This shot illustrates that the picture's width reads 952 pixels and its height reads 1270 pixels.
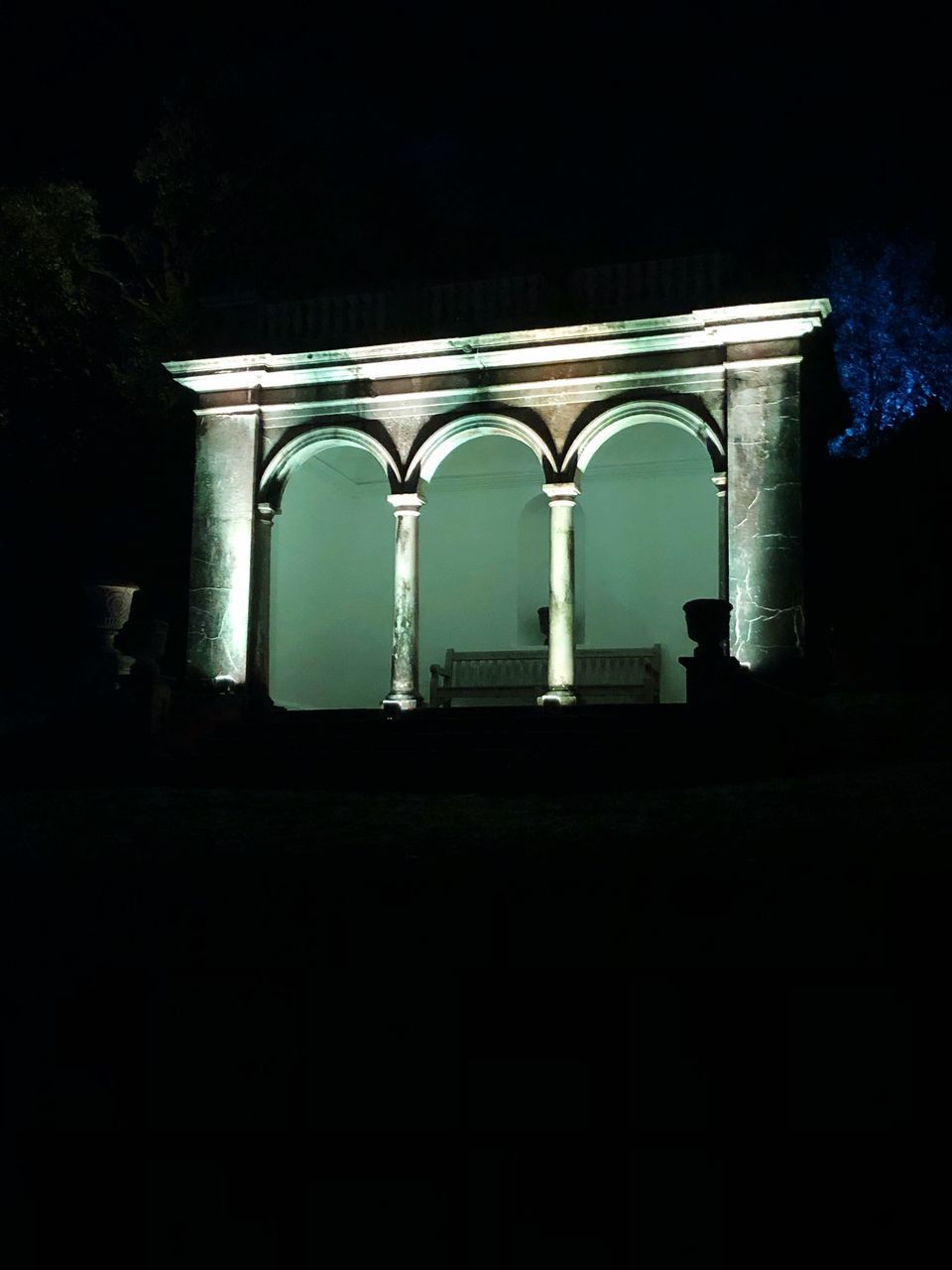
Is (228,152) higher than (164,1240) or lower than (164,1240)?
higher

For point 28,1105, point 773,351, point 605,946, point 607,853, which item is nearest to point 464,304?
point 773,351

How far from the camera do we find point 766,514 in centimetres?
1248

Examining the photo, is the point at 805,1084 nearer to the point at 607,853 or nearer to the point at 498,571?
the point at 607,853

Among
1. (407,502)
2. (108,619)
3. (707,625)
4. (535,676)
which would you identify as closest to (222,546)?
(108,619)

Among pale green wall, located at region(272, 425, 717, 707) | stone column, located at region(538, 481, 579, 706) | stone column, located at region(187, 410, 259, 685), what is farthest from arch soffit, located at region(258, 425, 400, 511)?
stone column, located at region(538, 481, 579, 706)

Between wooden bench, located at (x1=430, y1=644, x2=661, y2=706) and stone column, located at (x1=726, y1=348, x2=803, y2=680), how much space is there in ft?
8.25

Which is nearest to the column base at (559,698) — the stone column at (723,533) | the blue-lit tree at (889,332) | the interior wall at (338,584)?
the stone column at (723,533)

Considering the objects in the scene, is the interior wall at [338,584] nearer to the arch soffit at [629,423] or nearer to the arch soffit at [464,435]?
the arch soffit at [464,435]

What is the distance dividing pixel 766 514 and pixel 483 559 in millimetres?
5109

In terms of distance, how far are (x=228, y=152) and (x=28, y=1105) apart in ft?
59.9

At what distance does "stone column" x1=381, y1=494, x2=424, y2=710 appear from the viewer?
13.3 metres

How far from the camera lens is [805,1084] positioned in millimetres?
4227

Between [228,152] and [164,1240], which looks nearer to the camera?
[164,1240]

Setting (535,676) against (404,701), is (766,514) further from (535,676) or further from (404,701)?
(535,676)
